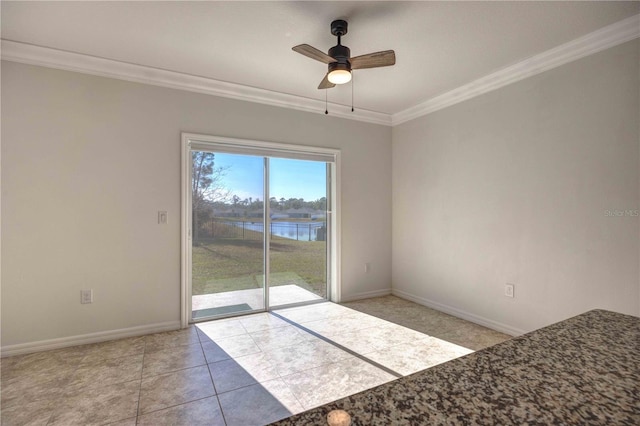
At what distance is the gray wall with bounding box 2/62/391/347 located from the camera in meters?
2.68

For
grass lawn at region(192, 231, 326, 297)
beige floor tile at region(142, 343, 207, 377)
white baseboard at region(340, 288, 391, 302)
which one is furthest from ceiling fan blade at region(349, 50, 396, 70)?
white baseboard at region(340, 288, 391, 302)

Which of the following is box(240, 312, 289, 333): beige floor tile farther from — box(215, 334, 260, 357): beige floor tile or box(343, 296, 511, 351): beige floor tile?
box(343, 296, 511, 351): beige floor tile

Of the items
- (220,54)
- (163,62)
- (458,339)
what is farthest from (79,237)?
(458,339)

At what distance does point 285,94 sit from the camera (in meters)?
3.73

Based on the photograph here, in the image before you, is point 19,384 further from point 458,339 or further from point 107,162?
point 458,339

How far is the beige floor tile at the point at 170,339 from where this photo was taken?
285 centimetres

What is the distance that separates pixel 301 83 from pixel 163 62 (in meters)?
1.40

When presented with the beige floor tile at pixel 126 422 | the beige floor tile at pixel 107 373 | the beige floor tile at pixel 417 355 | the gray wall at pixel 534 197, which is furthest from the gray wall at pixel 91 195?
the gray wall at pixel 534 197

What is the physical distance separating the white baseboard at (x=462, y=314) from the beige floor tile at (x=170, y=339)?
2.80m

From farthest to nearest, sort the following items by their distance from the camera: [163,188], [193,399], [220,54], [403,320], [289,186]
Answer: [289,186] < [403,320] < [163,188] < [220,54] < [193,399]

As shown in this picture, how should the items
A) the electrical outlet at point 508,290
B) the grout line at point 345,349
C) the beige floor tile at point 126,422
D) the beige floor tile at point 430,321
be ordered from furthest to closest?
the electrical outlet at point 508,290 → the beige floor tile at point 430,321 → the grout line at point 345,349 → the beige floor tile at point 126,422

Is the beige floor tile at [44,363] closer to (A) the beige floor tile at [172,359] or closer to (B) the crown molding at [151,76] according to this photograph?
(A) the beige floor tile at [172,359]

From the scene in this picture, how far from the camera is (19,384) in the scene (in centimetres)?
222

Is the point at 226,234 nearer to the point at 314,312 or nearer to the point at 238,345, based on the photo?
the point at 238,345
